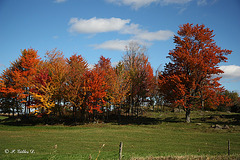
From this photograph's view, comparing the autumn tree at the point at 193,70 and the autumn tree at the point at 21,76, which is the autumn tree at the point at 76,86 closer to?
the autumn tree at the point at 21,76

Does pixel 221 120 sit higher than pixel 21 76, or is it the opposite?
pixel 21 76

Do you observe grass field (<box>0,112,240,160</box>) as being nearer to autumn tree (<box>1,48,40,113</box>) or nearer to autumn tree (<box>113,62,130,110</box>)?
autumn tree (<box>113,62,130,110</box>)

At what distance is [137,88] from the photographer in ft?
143

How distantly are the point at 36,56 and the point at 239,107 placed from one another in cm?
4681

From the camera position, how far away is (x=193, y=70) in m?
34.1

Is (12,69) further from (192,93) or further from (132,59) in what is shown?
(192,93)

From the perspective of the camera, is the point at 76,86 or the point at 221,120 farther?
the point at 76,86

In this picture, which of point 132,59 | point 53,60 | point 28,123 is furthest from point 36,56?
point 132,59

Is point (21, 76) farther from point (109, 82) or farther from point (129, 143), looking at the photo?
point (129, 143)

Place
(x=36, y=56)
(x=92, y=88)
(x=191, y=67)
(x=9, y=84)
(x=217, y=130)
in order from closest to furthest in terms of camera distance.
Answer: (x=217, y=130), (x=191, y=67), (x=92, y=88), (x=9, y=84), (x=36, y=56)

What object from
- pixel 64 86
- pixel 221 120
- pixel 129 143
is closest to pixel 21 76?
pixel 64 86

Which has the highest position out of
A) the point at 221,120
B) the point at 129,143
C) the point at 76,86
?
the point at 76,86

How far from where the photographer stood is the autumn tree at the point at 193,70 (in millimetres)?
32688

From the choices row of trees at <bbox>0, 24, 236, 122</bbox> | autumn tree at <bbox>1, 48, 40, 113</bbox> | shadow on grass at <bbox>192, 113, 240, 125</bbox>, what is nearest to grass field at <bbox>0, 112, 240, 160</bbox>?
shadow on grass at <bbox>192, 113, 240, 125</bbox>
